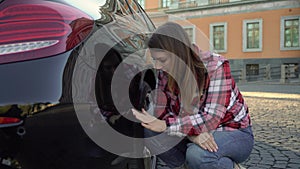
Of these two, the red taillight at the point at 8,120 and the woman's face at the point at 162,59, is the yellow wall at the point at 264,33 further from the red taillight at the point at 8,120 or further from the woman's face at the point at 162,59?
the red taillight at the point at 8,120

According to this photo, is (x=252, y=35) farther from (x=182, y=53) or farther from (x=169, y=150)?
(x=182, y=53)

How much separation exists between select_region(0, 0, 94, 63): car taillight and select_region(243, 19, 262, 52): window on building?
27.4 meters

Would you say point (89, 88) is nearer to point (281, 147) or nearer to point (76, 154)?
point (76, 154)

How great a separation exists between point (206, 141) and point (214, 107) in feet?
0.70

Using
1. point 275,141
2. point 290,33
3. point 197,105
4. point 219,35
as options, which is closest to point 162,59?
point 197,105

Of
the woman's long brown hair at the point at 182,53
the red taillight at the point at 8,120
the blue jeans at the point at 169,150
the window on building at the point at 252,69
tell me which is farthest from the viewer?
the window on building at the point at 252,69

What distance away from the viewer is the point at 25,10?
1275mm

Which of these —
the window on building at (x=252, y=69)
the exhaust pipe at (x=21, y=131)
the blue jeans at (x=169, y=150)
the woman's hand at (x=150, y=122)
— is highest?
the exhaust pipe at (x=21, y=131)

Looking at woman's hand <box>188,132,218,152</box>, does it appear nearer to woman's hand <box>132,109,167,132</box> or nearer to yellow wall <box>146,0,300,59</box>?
woman's hand <box>132,109,167,132</box>

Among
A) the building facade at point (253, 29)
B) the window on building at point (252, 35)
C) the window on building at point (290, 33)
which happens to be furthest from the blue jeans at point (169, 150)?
the window on building at point (252, 35)

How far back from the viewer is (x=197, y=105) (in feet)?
6.23

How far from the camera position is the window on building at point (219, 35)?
94.6 feet

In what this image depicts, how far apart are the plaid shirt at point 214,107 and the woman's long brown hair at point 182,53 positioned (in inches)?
1.7

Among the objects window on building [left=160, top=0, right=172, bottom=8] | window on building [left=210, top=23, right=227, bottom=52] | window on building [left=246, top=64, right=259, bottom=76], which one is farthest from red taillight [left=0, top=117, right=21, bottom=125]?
window on building [left=160, top=0, right=172, bottom=8]
